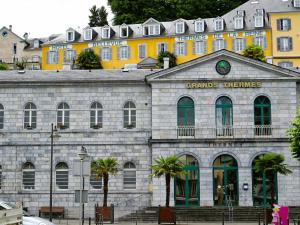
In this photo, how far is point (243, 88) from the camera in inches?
1458

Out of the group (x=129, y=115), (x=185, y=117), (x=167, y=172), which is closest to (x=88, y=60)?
(x=129, y=115)

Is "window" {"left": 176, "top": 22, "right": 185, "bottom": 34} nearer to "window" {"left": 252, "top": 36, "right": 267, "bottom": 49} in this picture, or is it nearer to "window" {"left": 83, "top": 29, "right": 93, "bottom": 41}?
"window" {"left": 252, "top": 36, "right": 267, "bottom": 49}

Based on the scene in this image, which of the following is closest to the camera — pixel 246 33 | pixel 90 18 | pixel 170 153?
pixel 170 153

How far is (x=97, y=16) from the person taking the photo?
88.5 m

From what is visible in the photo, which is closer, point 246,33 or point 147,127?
point 147,127

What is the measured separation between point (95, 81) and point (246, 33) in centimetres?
3426

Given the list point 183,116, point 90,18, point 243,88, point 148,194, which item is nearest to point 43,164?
point 148,194

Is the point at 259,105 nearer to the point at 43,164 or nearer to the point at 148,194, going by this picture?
the point at 148,194

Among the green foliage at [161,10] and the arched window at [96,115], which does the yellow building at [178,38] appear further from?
the arched window at [96,115]

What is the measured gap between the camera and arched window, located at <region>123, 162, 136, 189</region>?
3728 cm

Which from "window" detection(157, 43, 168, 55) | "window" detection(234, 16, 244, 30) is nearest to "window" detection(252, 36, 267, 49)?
"window" detection(234, 16, 244, 30)

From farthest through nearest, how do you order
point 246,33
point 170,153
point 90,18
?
point 90,18 < point 246,33 < point 170,153

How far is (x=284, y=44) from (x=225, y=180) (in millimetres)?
33475

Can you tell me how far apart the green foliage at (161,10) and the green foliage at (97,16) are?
22.9 feet
